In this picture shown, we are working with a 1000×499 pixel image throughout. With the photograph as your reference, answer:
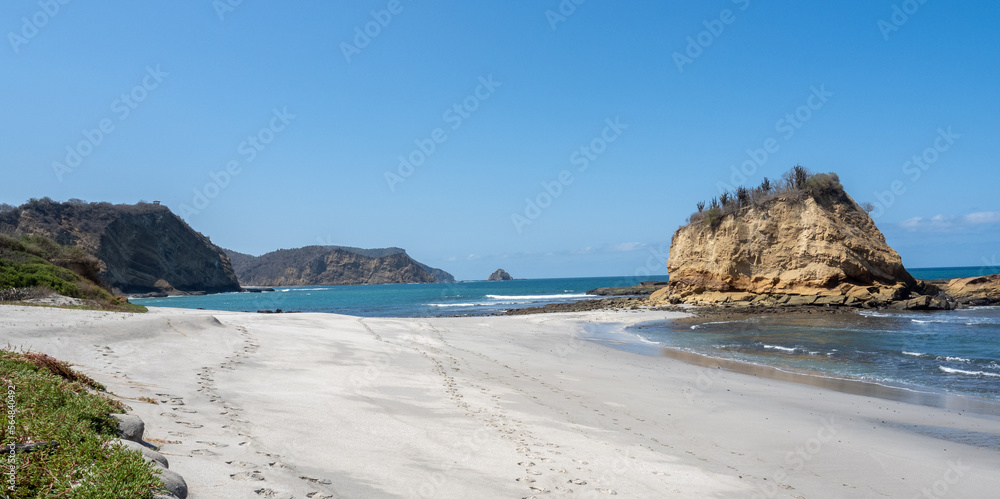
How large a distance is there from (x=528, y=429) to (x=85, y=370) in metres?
5.60

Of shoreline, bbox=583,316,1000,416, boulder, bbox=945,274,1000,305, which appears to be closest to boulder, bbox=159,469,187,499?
shoreline, bbox=583,316,1000,416

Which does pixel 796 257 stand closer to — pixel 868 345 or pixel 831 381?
pixel 868 345

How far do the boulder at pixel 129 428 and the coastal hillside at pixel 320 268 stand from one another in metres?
180

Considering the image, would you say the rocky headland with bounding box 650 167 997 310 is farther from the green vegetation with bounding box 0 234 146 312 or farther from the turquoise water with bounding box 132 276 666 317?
the green vegetation with bounding box 0 234 146 312

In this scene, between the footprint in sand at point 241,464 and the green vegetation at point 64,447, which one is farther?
the footprint in sand at point 241,464

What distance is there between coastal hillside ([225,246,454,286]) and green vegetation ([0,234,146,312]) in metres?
159

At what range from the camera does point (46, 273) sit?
662 inches

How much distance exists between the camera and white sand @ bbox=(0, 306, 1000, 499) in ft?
15.0

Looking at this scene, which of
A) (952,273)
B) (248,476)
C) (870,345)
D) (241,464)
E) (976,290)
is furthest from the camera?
(952,273)

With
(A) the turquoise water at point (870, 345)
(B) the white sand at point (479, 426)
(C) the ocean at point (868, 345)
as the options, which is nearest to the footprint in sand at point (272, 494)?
(B) the white sand at point (479, 426)

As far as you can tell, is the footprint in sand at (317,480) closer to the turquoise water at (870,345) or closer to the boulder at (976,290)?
the turquoise water at (870,345)

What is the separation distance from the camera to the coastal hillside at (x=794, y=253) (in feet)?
113

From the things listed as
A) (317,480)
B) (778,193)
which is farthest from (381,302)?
(317,480)

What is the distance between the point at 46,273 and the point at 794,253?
40.2 metres
